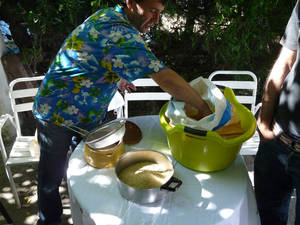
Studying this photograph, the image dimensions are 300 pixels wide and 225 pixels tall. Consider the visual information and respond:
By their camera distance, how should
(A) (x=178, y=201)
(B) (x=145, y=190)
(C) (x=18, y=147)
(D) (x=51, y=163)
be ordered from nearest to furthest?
1. (B) (x=145, y=190)
2. (A) (x=178, y=201)
3. (D) (x=51, y=163)
4. (C) (x=18, y=147)

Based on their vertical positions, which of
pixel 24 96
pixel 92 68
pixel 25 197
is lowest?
pixel 25 197

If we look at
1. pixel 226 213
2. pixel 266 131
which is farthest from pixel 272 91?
pixel 226 213

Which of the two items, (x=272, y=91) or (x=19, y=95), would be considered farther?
(x=19, y=95)

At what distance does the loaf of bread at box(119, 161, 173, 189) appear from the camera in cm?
126

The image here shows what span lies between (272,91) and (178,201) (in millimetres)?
781

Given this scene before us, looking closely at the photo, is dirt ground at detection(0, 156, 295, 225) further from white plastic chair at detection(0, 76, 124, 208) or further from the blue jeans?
the blue jeans

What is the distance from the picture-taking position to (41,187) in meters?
1.92

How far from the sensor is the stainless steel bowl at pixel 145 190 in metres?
1.20

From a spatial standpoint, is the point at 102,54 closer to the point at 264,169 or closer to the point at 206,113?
the point at 206,113

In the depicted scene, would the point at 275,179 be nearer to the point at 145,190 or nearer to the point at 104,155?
the point at 145,190

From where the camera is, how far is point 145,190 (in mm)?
1171

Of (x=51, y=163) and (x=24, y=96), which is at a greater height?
(x=24, y=96)

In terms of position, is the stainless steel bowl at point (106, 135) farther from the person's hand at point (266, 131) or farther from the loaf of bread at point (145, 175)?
the person's hand at point (266, 131)

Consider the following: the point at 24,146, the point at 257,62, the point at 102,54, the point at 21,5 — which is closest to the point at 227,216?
the point at 102,54
